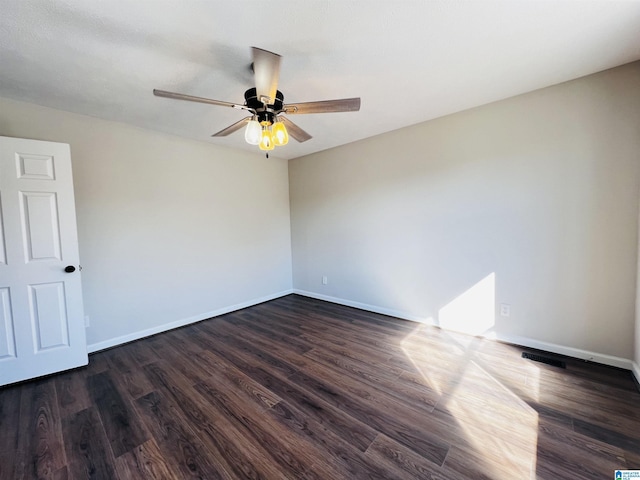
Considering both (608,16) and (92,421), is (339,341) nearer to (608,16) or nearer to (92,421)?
(92,421)

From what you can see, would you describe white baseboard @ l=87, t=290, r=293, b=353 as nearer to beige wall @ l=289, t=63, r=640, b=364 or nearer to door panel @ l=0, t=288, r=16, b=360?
door panel @ l=0, t=288, r=16, b=360

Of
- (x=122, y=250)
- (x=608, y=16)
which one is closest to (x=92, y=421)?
(x=122, y=250)

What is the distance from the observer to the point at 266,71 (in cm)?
146

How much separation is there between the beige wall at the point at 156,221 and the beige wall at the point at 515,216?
168 cm

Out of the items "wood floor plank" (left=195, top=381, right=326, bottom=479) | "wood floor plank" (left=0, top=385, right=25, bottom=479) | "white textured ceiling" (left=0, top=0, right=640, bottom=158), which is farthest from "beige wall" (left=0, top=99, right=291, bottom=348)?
"wood floor plank" (left=195, top=381, right=326, bottom=479)

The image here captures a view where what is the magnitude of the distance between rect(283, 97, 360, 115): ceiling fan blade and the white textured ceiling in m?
0.37

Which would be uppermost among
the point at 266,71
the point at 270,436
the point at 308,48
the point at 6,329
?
the point at 308,48

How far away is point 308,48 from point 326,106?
401 mm

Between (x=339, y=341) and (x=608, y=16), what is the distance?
3.14 meters

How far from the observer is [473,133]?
8.83ft

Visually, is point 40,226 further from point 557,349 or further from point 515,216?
point 557,349

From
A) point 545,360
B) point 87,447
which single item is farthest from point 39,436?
point 545,360

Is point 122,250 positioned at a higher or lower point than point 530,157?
lower

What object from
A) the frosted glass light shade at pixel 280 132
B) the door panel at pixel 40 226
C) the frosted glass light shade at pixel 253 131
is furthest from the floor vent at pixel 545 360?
the door panel at pixel 40 226
